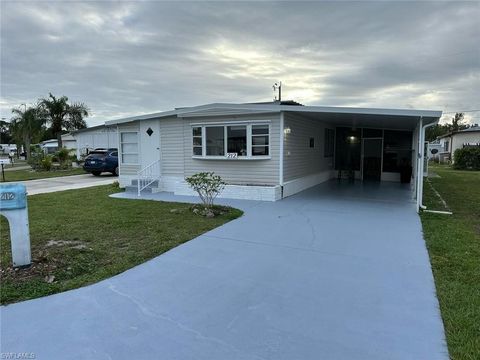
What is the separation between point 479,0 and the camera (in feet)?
32.2

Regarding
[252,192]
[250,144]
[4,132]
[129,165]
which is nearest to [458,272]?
[252,192]

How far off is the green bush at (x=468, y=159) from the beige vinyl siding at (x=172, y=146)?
22.8 meters

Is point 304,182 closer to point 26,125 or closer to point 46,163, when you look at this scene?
point 46,163

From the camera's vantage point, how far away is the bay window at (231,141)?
10.0 metres

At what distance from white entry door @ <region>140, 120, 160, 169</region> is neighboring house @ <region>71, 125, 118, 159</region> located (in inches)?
600

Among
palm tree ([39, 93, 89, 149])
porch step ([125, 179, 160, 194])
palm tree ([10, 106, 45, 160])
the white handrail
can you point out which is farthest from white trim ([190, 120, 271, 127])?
palm tree ([39, 93, 89, 149])

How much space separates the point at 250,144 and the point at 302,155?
2364 mm

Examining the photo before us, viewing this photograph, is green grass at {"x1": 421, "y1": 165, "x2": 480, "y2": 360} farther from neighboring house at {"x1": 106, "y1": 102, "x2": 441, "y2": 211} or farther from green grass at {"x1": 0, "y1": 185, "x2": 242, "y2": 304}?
green grass at {"x1": 0, "y1": 185, "x2": 242, "y2": 304}

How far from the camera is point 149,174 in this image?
39.4ft

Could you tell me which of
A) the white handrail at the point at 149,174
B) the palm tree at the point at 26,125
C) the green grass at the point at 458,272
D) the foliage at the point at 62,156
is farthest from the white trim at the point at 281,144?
the palm tree at the point at 26,125

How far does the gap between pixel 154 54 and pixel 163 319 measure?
12693 mm

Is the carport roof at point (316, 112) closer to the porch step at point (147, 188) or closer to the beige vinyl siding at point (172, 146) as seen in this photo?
the beige vinyl siding at point (172, 146)

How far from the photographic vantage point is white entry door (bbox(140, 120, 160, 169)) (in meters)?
11.9

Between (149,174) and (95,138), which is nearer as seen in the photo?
(149,174)
